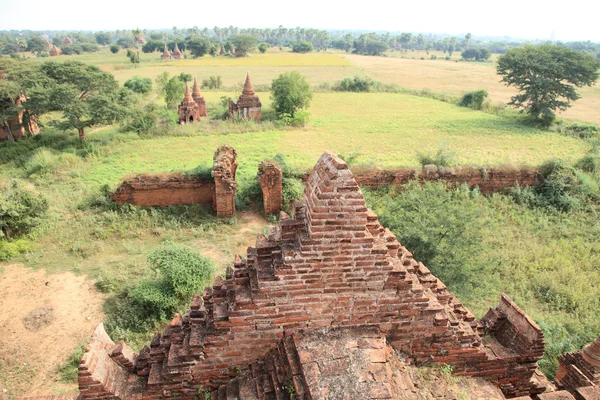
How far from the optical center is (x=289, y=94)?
93.9 feet

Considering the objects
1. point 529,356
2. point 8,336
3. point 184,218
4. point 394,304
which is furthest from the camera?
point 184,218

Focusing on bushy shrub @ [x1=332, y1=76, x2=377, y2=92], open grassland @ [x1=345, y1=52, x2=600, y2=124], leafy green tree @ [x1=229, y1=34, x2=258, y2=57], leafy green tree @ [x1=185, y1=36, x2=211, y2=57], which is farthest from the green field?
leafy green tree @ [x1=229, y1=34, x2=258, y2=57]

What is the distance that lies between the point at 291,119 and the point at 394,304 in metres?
24.4

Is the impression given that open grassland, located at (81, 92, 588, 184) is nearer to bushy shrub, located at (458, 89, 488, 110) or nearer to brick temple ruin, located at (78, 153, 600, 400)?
bushy shrub, located at (458, 89, 488, 110)

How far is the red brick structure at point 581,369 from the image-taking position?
5.55 metres

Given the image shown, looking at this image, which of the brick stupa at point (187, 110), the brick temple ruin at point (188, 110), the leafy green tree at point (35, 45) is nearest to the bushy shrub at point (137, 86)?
the brick temple ruin at point (188, 110)

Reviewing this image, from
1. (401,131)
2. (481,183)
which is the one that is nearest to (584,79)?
(401,131)

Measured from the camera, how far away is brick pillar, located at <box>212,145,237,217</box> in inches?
505

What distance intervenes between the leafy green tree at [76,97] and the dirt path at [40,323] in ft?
46.8

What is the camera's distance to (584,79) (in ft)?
95.3

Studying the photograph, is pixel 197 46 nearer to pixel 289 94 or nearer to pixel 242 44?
pixel 242 44

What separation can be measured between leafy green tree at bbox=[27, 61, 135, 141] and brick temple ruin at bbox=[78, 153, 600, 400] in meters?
21.4

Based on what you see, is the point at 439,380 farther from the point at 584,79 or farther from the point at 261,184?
the point at 584,79

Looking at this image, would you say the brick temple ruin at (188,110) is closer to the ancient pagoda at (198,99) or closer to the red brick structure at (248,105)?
the ancient pagoda at (198,99)
